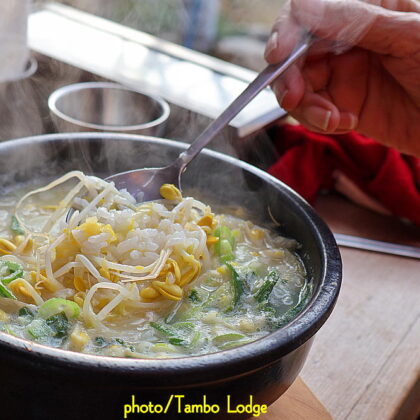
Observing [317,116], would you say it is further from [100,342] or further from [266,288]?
[100,342]

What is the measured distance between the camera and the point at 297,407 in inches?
61.2

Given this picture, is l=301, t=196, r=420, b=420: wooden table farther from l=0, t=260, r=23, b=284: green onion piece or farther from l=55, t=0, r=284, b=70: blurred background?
l=55, t=0, r=284, b=70: blurred background

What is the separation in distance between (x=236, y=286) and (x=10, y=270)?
1.82 feet

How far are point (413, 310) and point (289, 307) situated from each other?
0.75 meters

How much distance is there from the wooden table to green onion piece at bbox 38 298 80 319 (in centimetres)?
72

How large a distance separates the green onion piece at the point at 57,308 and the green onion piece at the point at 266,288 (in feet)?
1.52

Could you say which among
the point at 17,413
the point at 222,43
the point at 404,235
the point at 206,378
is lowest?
the point at 222,43

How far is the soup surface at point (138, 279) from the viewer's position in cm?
135

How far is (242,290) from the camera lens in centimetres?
157

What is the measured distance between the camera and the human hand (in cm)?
193

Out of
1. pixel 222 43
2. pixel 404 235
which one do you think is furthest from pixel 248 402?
pixel 222 43

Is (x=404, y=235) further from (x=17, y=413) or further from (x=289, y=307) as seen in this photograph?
(x=17, y=413)

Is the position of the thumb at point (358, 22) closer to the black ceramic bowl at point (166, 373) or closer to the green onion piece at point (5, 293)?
the black ceramic bowl at point (166, 373)

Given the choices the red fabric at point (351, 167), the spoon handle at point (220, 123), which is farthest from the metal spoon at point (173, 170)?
the red fabric at point (351, 167)
